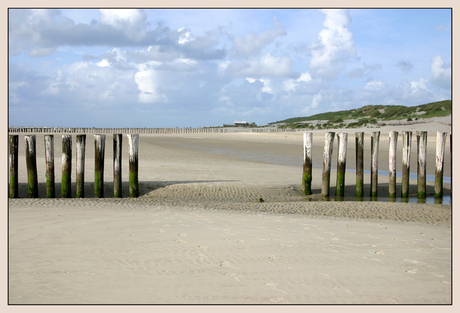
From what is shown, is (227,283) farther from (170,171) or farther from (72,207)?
(170,171)

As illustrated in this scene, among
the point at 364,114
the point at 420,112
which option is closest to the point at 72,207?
the point at 420,112

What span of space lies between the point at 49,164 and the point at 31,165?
0.47 m

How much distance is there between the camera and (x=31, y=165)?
385 inches

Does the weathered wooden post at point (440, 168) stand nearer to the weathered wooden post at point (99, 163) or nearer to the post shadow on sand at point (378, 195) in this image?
the post shadow on sand at point (378, 195)

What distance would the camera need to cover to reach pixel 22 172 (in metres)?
12.3

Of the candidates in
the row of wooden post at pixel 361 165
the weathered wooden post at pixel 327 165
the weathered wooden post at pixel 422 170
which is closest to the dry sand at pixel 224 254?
the weathered wooden post at pixel 327 165

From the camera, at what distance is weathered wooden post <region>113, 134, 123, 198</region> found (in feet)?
32.9

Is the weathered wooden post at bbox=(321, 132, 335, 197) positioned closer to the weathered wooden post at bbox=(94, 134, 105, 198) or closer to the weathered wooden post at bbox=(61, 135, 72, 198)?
the weathered wooden post at bbox=(94, 134, 105, 198)

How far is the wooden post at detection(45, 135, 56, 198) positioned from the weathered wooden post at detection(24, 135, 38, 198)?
30cm

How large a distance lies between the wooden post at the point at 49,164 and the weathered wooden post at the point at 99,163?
1.09 meters

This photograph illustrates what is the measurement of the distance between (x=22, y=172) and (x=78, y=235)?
27.6ft

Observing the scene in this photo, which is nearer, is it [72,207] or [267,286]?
[267,286]

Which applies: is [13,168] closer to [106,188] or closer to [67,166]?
[67,166]

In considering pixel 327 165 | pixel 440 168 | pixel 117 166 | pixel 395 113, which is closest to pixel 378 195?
pixel 440 168
